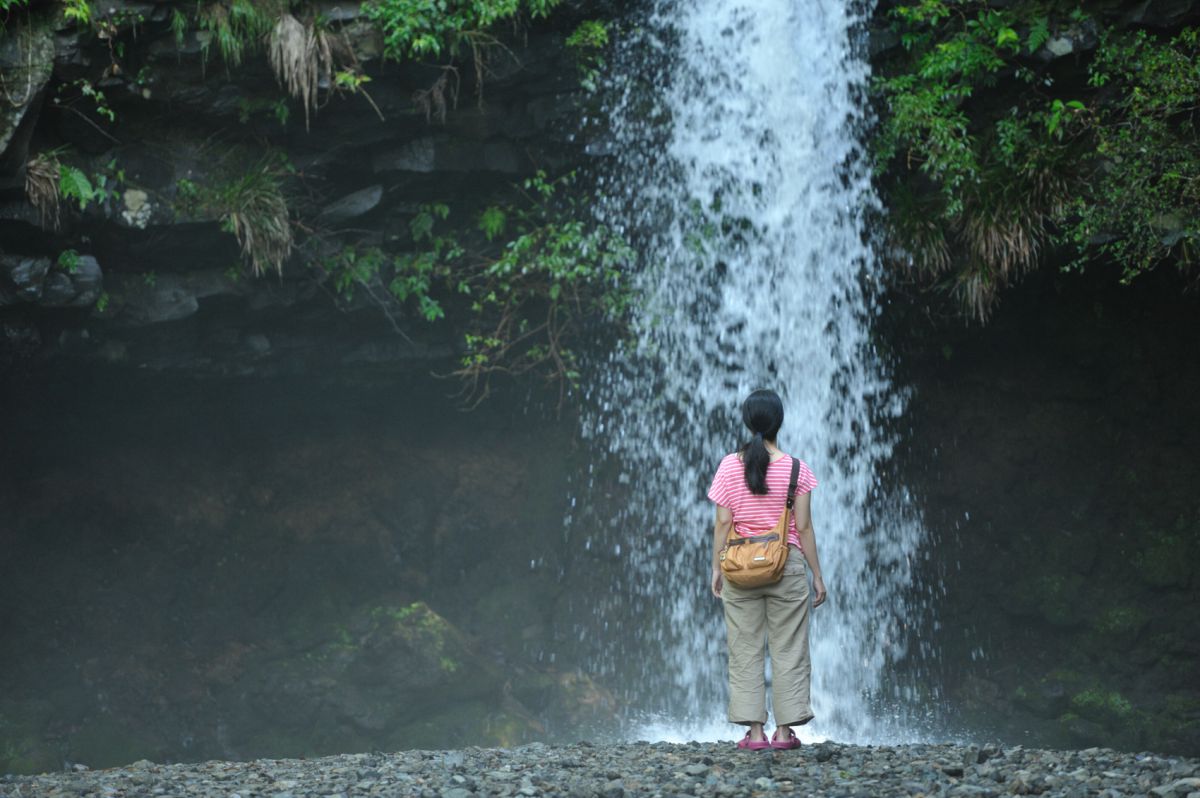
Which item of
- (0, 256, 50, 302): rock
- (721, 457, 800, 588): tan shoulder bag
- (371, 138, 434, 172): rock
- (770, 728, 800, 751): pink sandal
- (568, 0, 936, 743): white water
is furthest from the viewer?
(568, 0, 936, 743): white water

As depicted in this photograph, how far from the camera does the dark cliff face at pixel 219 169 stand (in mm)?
9078

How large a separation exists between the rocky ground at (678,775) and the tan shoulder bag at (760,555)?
956 millimetres

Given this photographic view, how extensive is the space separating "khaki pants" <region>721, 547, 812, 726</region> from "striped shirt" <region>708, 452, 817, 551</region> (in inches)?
8.8

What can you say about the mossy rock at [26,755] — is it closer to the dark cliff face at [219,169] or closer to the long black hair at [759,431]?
the dark cliff face at [219,169]

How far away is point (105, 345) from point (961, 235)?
8436 mm

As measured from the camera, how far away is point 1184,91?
8.00 meters

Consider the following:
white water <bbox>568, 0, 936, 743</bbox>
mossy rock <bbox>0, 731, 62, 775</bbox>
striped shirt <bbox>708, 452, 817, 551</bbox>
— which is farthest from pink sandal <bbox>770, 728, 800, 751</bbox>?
mossy rock <bbox>0, 731, 62, 775</bbox>

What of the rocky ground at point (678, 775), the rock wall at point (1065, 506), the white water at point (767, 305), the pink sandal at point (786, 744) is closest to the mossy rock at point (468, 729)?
the white water at point (767, 305)

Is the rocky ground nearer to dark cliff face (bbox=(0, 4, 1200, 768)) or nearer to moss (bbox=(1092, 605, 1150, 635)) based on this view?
dark cliff face (bbox=(0, 4, 1200, 768))

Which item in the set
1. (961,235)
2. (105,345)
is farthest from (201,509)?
(961,235)

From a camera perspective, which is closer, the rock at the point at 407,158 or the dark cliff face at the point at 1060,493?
the rock at the point at 407,158

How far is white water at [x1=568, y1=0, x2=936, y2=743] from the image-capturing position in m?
10.9

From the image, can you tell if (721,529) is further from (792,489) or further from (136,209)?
(136,209)

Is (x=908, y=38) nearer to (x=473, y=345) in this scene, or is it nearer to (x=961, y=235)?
(x=961, y=235)
